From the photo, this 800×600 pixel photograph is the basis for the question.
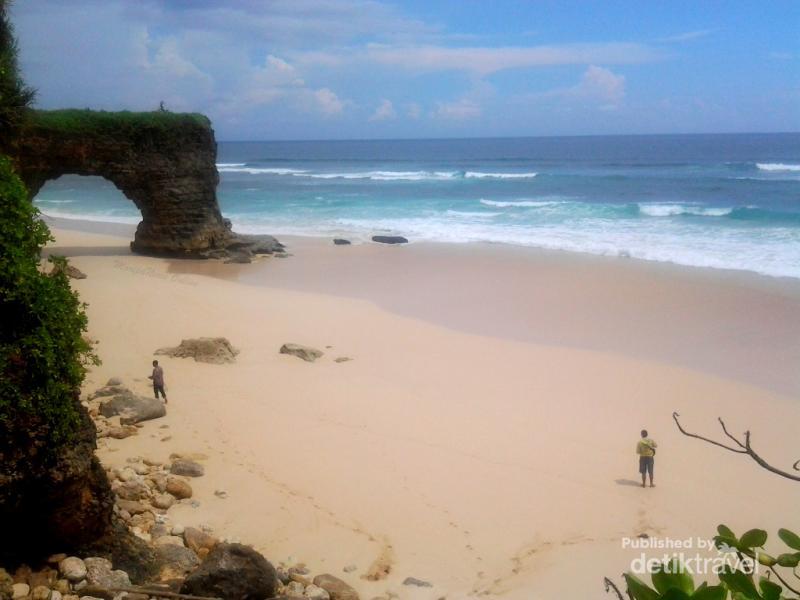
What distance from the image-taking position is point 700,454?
980 centimetres

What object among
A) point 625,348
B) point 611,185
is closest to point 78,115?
point 625,348

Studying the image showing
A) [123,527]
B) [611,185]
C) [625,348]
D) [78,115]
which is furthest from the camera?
[611,185]

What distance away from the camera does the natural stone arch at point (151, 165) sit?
810 inches

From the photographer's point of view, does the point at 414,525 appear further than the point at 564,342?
No

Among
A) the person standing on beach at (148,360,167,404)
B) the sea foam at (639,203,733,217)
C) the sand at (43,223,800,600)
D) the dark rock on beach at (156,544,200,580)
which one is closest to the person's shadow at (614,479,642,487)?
the sand at (43,223,800,600)

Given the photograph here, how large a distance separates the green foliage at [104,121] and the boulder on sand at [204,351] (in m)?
11.1

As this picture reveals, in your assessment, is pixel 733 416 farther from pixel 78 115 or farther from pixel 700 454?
pixel 78 115

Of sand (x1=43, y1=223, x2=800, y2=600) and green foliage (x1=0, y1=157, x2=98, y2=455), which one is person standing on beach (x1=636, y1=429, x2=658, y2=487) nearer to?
sand (x1=43, y1=223, x2=800, y2=600)

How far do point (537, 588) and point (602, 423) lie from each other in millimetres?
4404

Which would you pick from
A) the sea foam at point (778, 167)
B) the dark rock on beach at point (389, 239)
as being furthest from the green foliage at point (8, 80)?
the sea foam at point (778, 167)

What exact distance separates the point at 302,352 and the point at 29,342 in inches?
311

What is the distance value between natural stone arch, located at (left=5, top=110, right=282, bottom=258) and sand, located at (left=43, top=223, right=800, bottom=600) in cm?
396

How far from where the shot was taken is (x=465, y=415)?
10.8m

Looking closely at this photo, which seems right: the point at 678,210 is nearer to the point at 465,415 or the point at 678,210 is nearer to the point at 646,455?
the point at 465,415
